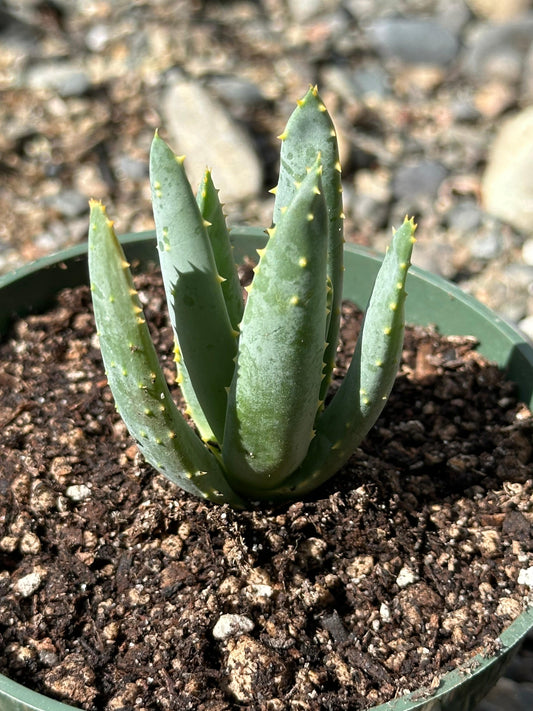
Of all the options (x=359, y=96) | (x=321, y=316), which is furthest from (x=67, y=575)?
(x=359, y=96)

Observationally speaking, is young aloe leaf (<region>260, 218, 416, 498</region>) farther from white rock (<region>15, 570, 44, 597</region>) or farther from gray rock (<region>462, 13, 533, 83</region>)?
gray rock (<region>462, 13, 533, 83</region>)

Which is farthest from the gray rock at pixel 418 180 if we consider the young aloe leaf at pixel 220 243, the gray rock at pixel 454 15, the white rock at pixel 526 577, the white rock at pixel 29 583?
the white rock at pixel 29 583

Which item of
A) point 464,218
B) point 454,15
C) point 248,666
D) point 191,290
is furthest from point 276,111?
point 248,666

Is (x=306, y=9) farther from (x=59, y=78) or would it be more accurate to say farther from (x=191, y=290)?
(x=191, y=290)

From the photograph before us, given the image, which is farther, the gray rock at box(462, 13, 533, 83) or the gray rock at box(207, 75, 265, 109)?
the gray rock at box(462, 13, 533, 83)

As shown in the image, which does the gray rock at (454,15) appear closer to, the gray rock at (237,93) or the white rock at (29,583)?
the gray rock at (237,93)

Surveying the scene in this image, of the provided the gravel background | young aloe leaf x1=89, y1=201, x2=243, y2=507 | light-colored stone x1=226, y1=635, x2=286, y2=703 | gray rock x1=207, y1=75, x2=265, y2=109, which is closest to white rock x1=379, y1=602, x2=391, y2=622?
light-colored stone x1=226, y1=635, x2=286, y2=703

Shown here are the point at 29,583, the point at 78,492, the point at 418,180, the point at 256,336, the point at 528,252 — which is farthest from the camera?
the point at 418,180
